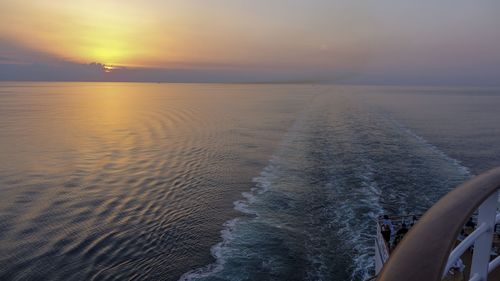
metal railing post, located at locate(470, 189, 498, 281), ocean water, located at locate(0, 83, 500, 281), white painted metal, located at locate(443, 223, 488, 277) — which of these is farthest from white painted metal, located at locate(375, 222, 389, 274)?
white painted metal, located at locate(443, 223, 488, 277)

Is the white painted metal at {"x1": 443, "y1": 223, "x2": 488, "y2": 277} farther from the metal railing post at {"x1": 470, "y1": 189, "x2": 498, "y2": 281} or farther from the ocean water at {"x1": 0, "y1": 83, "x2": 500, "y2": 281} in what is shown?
the ocean water at {"x1": 0, "y1": 83, "x2": 500, "y2": 281}

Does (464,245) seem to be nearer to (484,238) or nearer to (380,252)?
(484,238)

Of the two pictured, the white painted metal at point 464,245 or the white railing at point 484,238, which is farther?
the white railing at point 484,238

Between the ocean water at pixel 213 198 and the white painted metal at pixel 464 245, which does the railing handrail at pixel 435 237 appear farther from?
the ocean water at pixel 213 198

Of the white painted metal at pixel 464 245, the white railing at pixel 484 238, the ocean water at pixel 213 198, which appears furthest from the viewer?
the ocean water at pixel 213 198

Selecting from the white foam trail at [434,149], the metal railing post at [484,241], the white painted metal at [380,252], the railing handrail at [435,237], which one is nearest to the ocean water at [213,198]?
the white foam trail at [434,149]

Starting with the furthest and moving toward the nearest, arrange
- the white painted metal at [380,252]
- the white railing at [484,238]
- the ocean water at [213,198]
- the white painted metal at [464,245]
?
1. the ocean water at [213,198]
2. the white painted metal at [380,252]
3. the white railing at [484,238]
4. the white painted metal at [464,245]
